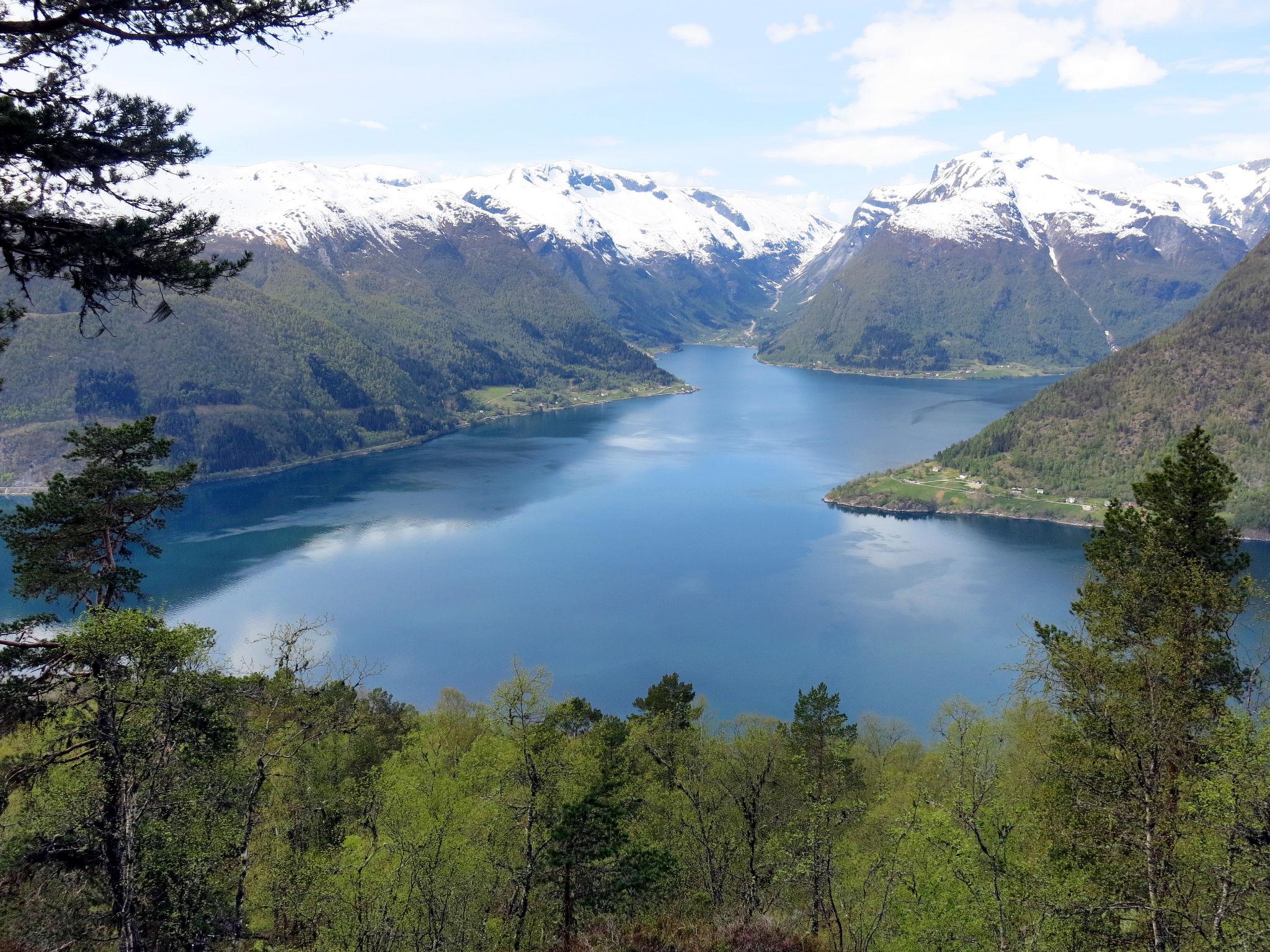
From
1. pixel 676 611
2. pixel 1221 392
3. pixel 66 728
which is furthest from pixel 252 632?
pixel 1221 392

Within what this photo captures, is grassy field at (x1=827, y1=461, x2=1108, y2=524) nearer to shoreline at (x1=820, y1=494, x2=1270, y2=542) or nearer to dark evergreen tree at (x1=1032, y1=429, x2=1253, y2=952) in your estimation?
shoreline at (x1=820, y1=494, x2=1270, y2=542)

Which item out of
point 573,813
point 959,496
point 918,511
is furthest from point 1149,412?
point 573,813

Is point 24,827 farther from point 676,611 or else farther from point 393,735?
point 676,611

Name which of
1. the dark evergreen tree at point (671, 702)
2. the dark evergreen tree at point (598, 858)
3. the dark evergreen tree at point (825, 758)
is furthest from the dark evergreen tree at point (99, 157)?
the dark evergreen tree at point (671, 702)

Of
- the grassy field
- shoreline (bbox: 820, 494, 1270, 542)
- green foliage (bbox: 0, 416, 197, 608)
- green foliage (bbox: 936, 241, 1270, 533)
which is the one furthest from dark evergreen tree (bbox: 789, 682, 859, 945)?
green foliage (bbox: 936, 241, 1270, 533)

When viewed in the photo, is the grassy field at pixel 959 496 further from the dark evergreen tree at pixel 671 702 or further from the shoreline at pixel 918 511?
the dark evergreen tree at pixel 671 702

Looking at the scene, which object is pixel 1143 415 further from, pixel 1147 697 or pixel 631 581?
pixel 1147 697
